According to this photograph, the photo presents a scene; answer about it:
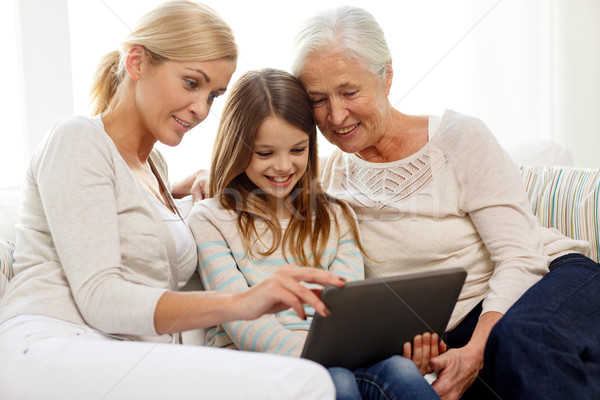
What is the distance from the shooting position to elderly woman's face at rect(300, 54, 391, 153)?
4.86 ft

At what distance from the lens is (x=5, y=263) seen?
1.22 meters

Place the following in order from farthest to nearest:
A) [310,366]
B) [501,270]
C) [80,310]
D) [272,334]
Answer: [501,270] → [272,334] → [80,310] → [310,366]

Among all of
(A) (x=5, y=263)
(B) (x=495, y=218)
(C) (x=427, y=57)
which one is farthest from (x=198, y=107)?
(C) (x=427, y=57)

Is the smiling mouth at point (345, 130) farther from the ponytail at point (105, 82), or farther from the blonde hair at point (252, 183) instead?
the ponytail at point (105, 82)

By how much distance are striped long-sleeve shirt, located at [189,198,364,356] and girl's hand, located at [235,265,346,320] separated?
Answer: 1.04 ft

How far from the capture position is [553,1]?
3137 millimetres

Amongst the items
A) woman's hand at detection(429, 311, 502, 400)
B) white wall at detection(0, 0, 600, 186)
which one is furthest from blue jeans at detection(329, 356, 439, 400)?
white wall at detection(0, 0, 600, 186)

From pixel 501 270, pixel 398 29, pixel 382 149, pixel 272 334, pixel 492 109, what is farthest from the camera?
pixel 492 109

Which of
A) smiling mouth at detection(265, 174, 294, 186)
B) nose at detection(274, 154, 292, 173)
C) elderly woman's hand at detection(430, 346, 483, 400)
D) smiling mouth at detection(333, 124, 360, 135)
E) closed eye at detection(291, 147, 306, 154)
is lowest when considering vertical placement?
elderly woman's hand at detection(430, 346, 483, 400)

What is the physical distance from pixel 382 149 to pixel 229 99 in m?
0.43

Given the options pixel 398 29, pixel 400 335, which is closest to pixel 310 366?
pixel 400 335

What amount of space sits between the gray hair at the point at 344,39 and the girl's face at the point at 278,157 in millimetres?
185

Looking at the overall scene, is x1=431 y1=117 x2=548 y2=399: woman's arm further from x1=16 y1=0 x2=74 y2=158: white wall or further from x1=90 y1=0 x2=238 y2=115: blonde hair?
x1=16 y1=0 x2=74 y2=158: white wall

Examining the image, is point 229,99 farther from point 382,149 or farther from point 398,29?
point 398,29
